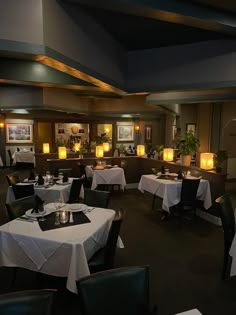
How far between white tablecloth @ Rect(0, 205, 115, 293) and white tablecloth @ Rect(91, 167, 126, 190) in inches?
164

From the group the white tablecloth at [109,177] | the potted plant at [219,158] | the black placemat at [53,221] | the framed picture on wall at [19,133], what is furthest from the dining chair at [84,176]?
the framed picture on wall at [19,133]

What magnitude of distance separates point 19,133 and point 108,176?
7.77 meters

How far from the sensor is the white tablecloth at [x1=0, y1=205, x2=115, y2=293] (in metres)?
2.34

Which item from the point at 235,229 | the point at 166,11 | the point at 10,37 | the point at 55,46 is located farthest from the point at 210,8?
the point at 235,229

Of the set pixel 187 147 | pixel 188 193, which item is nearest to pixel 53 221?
pixel 188 193

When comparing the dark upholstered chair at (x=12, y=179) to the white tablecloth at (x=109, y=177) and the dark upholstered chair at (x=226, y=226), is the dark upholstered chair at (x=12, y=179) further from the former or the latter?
the dark upholstered chair at (x=226, y=226)

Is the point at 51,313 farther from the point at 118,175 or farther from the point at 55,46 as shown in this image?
the point at 118,175

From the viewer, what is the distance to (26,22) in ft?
7.85

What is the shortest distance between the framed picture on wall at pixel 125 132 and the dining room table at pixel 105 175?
6433mm

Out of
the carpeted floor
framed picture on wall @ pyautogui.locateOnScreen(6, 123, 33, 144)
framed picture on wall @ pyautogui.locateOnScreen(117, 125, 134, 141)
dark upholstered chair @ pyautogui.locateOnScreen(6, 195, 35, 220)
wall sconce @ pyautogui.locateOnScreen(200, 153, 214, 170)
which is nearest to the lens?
the carpeted floor

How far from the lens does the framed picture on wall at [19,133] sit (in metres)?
12.7

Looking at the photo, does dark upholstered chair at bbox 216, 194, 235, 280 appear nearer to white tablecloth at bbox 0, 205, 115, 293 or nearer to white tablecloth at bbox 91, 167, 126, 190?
white tablecloth at bbox 0, 205, 115, 293

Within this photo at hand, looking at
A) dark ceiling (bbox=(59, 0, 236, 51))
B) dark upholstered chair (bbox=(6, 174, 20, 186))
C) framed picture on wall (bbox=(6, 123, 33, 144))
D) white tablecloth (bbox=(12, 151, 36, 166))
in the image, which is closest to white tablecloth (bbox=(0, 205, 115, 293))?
dark ceiling (bbox=(59, 0, 236, 51))

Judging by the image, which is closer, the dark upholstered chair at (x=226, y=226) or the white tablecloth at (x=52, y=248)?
the white tablecloth at (x=52, y=248)
